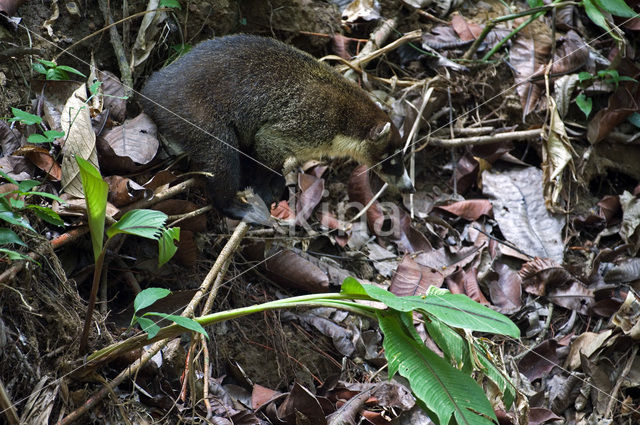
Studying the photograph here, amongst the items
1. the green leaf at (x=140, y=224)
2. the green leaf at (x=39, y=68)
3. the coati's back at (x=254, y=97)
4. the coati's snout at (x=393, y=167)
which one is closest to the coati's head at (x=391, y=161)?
the coati's snout at (x=393, y=167)

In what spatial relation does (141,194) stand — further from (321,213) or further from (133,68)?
(321,213)

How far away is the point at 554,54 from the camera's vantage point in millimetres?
5340

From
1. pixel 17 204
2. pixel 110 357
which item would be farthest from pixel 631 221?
pixel 17 204

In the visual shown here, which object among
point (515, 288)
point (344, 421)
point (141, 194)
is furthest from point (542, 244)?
point (141, 194)

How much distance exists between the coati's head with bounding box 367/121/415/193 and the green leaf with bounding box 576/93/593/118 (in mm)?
1589

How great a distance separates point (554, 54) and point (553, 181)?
1248 mm

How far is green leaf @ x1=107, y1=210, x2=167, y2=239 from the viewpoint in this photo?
247 centimetres

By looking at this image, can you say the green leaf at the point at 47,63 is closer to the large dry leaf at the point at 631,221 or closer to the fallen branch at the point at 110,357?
the fallen branch at the point at 110,357

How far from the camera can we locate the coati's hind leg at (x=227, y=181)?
3.89 m

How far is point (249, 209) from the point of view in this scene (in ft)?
13.2

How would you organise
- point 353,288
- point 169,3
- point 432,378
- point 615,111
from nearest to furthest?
point 432,378 → point 353,288 → point 169,3 → point 615,111

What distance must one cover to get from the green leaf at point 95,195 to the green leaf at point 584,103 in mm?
4034

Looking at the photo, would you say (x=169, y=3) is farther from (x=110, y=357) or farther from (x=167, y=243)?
(x=110, y=357)

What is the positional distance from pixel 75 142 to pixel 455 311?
7.68ft
